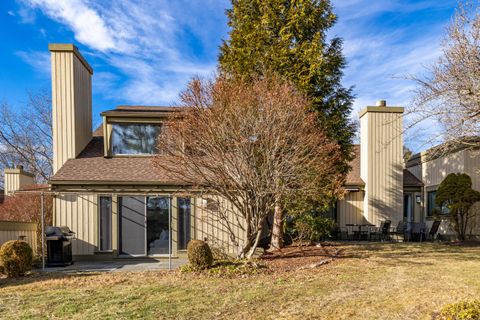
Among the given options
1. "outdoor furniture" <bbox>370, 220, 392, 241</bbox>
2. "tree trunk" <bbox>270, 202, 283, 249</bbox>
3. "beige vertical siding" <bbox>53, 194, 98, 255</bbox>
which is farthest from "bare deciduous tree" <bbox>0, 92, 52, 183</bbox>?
"outdoor furniture" <bbox>370, 220, 392, 241</bbox>

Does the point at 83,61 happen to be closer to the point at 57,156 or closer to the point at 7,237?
the point at 57,156

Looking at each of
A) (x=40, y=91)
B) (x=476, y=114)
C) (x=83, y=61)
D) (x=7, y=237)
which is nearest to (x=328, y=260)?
(x=476, y=114)

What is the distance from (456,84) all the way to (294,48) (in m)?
6.87

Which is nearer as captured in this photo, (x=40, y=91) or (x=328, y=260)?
(x=328, y=260)

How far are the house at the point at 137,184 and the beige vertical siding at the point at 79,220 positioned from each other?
30 millimetres

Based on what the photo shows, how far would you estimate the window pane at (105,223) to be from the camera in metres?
11.7

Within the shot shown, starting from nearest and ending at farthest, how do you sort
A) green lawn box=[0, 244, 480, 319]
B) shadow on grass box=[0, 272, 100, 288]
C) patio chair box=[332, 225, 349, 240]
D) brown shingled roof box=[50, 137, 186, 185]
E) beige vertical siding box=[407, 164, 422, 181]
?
green lawn box=[0, 244, 480, 319]
shadow on grass box=[0, 272, 100, 288]
brown shingled roof box=[50, 137, 186, 185]
patio chair box=[332, 225, 349, 240]
beige vertical siding box=[407, 164, 422, 181]

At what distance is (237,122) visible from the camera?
939 centimetres

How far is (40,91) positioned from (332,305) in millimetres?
26453

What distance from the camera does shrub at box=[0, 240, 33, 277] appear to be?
8578 mm

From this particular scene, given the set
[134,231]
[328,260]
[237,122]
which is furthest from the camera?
[134,231]

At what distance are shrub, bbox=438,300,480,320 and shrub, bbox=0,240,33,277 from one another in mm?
8832

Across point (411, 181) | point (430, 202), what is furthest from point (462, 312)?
point (411, 181)

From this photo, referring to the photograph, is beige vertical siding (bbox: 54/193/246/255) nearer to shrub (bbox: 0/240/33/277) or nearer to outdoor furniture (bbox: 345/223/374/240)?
shrub (bbox: 0/240/33/277)
